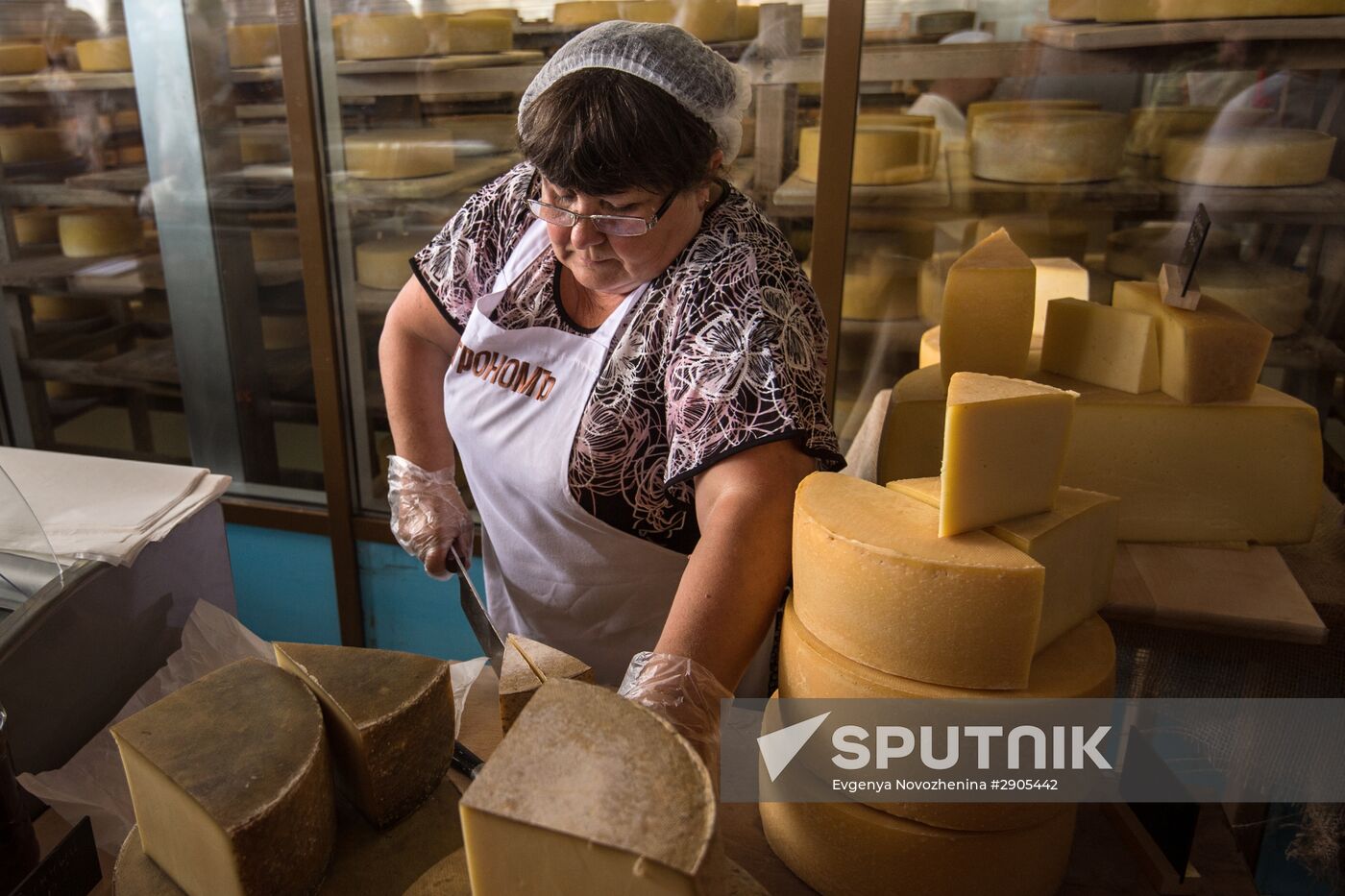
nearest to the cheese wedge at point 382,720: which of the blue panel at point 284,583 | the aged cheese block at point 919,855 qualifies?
the aged cheese block at point 919,855

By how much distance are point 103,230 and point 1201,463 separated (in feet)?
9.00

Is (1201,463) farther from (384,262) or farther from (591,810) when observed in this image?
(384,262)

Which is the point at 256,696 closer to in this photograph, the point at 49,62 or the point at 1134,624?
the point at 1134,624

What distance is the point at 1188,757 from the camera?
3.29ft

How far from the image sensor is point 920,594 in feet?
2.53

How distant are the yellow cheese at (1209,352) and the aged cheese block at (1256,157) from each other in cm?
85

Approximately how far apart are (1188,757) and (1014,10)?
5.08ft

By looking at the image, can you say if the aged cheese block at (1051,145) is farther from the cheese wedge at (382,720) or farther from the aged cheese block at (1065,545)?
the cheese wedge at (382,720)

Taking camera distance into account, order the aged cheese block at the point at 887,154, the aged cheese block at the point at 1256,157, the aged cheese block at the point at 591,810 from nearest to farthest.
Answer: the aged cheese block at the point at 591,810 → the aged cheese block at the point at 1256,157 → the aged cheese block at the point at 887,154

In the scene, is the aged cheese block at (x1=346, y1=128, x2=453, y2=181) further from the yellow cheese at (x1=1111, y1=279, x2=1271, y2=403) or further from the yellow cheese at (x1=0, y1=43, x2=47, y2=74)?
the yellow cheese at (x1=1111, y1=279, x2=1271, y2=403)

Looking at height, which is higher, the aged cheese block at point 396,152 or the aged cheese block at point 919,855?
the aged cheese block at point 396,152

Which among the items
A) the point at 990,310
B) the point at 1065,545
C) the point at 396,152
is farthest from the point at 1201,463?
the point at 396,152

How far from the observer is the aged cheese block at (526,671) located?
866mm

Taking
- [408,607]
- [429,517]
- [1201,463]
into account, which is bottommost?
[408,607]
